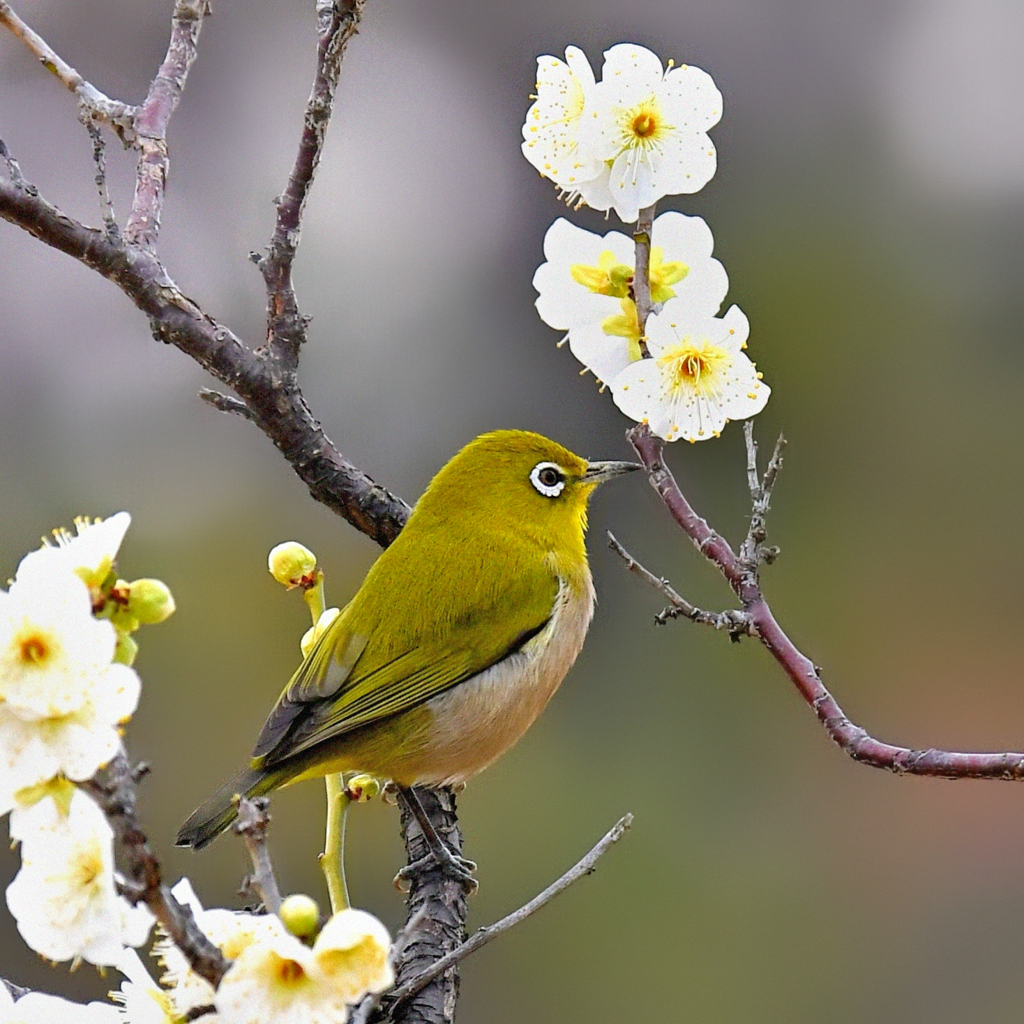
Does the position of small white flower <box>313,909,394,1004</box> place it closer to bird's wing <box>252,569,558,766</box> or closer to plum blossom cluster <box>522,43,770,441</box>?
plum blossom cluster <box>522,43,770,441</box>

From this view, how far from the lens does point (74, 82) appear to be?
1.69 m

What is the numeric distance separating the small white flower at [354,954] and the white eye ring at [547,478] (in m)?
1.60

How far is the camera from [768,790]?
468 centimetres

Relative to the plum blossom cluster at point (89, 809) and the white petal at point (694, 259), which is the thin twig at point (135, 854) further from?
the white petal at point (694, 259)

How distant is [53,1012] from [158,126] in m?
1.06

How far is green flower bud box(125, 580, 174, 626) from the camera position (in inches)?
39.6

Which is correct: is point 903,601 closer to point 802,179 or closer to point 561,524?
point 802,179

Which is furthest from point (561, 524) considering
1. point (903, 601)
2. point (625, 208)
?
point (903, 601)

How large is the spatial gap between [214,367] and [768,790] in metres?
3.29

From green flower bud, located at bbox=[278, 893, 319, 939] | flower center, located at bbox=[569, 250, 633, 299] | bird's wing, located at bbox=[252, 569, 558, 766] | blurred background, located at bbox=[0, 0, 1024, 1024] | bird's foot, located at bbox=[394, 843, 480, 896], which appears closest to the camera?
green flower bud, located at bbox=[278, 893, 319, 939]

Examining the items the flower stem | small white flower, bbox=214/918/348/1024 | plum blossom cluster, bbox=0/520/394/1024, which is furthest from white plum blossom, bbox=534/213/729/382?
small white flower, bbox=214/918/348/1024

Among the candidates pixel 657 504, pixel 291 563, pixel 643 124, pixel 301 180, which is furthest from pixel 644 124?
pixel 657 504

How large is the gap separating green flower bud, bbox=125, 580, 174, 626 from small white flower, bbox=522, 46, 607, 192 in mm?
664

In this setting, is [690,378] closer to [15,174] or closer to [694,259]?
[694,259]
